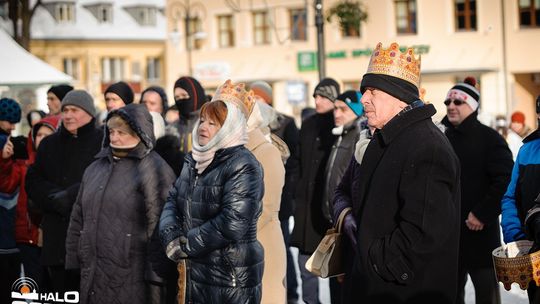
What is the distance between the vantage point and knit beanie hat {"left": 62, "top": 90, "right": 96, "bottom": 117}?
7141 mm

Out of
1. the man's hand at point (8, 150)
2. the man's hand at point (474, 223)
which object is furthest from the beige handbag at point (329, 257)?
the man's hand at point (8, 150)

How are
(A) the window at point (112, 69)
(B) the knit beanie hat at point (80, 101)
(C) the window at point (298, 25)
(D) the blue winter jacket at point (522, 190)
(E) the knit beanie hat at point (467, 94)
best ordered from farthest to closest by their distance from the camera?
(A) the window at point (112, 69) < (C) the window at point (298, 25) < (E) the knit beanie hat at point (467, 94) < (B) the knit beanie hat at point (80, 101) < (D) the blue winter jacket at point (522, 190)

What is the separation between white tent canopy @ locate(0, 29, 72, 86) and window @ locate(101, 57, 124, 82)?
47.4 m

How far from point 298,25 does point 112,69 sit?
→ 70.8 ft

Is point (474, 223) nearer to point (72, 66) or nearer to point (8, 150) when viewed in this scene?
point (8, 150)

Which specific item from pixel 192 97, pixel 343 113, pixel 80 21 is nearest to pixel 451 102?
pixel 343 113

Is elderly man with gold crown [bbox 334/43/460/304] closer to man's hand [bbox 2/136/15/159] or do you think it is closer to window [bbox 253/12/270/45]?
man's hand [bbox 2/136/15/159]

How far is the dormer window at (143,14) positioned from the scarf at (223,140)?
59.3 m

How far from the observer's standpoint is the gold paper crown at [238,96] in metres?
6.31

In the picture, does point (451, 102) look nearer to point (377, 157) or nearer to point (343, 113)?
point (343, 113)

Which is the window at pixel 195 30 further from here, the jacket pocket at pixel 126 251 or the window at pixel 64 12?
the jacket pocket at pixel 126 251

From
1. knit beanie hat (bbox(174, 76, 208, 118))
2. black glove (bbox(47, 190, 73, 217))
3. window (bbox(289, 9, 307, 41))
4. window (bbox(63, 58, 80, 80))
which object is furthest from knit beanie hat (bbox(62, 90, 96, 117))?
window (bbox(63, 58, 80, 80))

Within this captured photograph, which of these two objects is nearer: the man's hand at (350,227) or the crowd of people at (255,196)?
the crowd of people at (255,196)

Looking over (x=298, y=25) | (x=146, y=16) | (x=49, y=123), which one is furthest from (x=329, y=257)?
(x=146, y=16)
